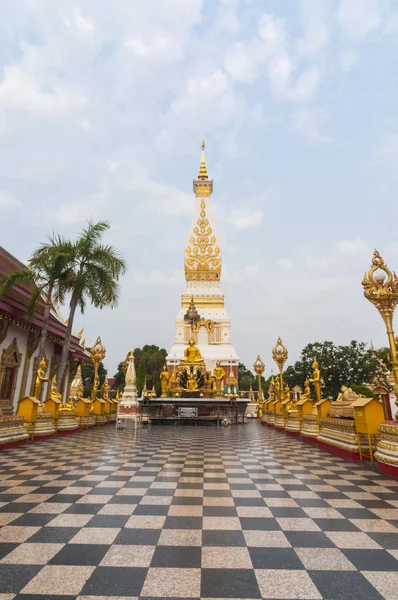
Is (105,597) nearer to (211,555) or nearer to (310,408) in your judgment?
(211,555)

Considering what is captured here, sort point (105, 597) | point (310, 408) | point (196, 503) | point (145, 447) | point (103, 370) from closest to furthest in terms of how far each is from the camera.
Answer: point (105, 597)
point (196, 503)
point (145, 447)
point (310, 408)
point (103, 370)

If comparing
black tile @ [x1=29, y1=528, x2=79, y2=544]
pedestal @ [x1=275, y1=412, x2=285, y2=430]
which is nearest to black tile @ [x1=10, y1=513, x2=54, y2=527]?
black tile @ [x1=29, y1=528, x2=79, y2=544]

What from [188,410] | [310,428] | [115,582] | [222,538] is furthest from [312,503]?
[188,410]

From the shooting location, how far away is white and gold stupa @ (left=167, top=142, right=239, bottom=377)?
31250 mm

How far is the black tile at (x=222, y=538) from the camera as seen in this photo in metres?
2.57

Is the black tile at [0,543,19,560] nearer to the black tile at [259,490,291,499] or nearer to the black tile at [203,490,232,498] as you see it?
the black tile at [203,490,232,498]

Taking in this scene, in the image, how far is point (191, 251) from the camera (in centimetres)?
3909

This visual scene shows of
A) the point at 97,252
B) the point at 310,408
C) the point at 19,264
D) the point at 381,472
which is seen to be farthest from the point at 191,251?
Result: the point at 381,472

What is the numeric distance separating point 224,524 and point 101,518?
1052mm

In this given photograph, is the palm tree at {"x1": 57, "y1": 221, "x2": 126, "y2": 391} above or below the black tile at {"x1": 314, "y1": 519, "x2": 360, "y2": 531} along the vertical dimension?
above

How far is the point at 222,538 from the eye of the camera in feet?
8.74

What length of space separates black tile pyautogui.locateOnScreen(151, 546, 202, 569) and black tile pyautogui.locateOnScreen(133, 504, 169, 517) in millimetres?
774

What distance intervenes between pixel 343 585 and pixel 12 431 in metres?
7.70

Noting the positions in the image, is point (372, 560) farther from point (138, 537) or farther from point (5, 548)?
point (5, 548)
